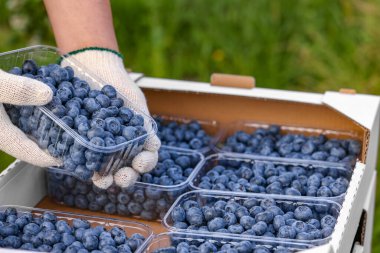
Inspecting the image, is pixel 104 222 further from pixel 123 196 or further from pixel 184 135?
pixel 184 135

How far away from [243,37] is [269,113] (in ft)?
5.21

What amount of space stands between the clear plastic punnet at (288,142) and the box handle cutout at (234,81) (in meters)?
0.13

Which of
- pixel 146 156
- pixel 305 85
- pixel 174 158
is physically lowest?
pixel 305 85

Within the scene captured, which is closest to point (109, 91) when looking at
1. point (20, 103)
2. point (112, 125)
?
point (112, 125)

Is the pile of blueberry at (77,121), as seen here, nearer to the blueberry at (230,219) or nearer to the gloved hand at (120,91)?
the gloved hand at (120,91)

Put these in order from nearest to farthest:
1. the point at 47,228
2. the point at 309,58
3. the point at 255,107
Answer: the point at 47,228, the point at 255,107, the point at 309,58

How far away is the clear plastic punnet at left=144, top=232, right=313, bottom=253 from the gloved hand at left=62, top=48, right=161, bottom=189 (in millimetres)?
216

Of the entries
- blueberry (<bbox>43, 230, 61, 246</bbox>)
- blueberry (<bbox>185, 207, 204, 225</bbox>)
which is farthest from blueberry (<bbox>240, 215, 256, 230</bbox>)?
blueberry (<bbox>43, 230, 61, 246</bbox>)

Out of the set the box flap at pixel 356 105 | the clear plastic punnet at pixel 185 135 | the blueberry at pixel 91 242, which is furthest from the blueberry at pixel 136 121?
the box flap at pixel 356 105

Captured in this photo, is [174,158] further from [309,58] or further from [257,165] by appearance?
[309,58]

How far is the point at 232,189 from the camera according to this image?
2.02 m

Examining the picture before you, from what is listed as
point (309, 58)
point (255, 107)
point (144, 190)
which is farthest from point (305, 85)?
point (144, 190)

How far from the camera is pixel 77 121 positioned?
182 cm

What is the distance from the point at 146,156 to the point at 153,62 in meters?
2.13
